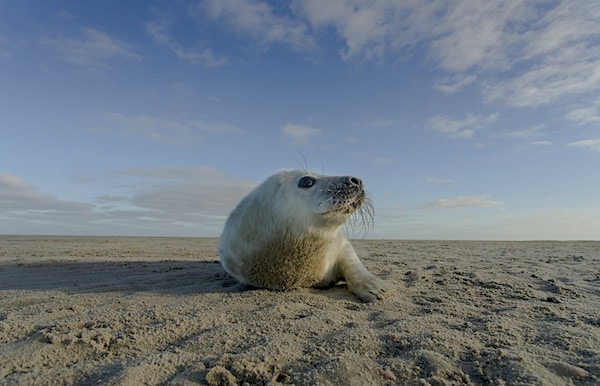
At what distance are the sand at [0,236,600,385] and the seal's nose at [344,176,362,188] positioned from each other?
1.12 meters

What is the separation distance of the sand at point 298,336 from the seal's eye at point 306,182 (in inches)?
43.3

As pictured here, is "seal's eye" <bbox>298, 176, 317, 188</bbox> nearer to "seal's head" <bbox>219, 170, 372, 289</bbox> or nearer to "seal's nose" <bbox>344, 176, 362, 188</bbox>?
"seal's head" <bbox>219, 170, 372, 289</bbox>

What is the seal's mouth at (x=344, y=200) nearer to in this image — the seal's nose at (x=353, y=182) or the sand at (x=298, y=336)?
the seal's nose at (x=353, y=182)

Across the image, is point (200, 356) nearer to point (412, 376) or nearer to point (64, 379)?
point (64, 379)

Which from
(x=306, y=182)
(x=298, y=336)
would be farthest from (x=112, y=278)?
(x=298, y=336)

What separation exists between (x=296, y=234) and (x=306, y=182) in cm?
59

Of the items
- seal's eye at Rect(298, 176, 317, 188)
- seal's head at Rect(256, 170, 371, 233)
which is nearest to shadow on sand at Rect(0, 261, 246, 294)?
seal's head at Rect(256, 170, 371, 233)

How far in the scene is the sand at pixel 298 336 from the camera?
2.12m

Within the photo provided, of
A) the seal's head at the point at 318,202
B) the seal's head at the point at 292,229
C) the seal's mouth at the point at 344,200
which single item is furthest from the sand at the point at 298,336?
the seal's mouth at the point at 344,200

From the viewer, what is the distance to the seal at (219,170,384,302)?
401cm

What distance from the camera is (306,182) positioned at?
169 inches

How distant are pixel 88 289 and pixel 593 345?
4.75 metres

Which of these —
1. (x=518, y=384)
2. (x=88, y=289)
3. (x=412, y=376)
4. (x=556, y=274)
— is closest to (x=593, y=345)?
(x=518, y=384)

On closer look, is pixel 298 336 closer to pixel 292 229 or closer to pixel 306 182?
pixel 292 229
